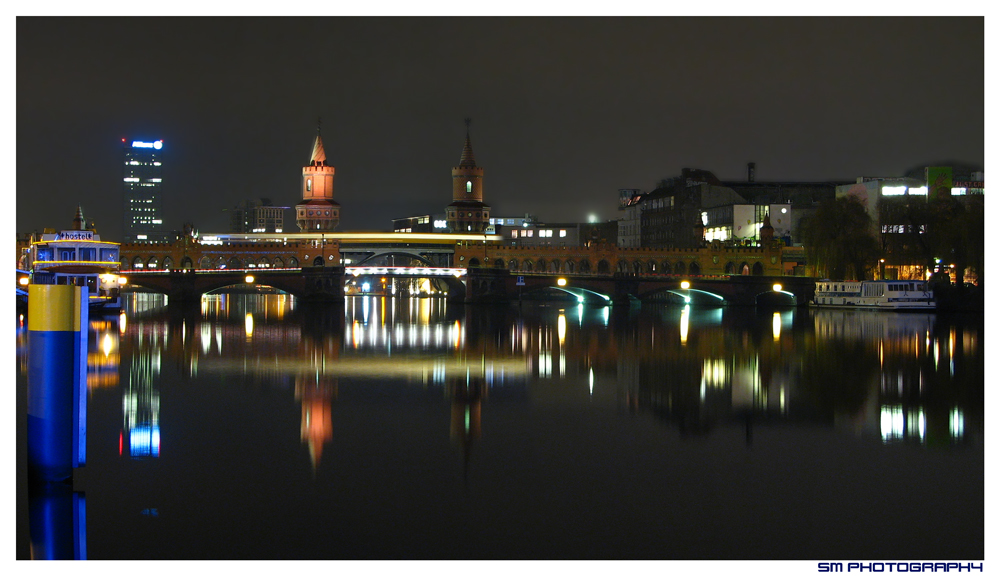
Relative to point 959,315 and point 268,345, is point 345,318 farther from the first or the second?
point 959,315

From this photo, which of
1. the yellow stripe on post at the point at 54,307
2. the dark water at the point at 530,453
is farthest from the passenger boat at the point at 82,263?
the yellow stripe on post at the point at 54,307

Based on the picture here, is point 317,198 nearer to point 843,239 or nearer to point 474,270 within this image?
point 474,270

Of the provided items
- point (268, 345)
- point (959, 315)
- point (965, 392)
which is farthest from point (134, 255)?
point (965, 392)

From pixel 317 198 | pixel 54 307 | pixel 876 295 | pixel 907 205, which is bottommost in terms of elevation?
pixel 876 295

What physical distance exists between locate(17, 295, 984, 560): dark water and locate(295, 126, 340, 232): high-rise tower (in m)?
99.8

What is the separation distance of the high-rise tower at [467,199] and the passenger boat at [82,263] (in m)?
79.5

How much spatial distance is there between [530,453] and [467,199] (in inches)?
4821

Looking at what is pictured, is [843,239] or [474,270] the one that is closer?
[843,239]

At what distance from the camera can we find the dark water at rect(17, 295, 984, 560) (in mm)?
14961

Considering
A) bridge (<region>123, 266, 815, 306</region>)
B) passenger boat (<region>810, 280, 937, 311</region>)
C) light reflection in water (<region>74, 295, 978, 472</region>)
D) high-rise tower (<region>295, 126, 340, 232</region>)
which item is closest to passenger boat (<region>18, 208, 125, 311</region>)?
light reflection in water (<region>74, 295, 978, 472</region>)

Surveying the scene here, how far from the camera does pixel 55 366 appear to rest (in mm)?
14914

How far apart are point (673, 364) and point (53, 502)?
25240mm

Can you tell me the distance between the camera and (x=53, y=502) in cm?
1564

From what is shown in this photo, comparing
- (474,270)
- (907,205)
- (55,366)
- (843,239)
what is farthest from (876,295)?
(55,366)
